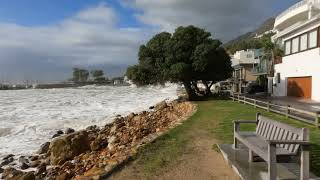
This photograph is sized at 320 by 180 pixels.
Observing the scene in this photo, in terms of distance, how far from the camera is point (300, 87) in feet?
118

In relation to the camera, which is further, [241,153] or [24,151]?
[24,151]

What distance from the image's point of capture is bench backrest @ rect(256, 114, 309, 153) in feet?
23.1

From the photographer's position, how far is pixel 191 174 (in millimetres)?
9336

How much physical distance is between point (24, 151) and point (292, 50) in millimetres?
25251

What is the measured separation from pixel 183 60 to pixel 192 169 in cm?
3077

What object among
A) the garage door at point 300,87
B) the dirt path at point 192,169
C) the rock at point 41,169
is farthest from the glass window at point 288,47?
the dirt path at point 192,169

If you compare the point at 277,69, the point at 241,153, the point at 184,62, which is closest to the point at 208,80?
the point at 184,62

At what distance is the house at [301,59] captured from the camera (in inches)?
1251

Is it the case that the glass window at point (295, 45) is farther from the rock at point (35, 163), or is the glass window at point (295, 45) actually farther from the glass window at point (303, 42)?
the rock at point (35, 163)

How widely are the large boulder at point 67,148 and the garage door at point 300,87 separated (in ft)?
68.3

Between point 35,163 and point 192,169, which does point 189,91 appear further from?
point 192,169

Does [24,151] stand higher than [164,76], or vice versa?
[164,76]

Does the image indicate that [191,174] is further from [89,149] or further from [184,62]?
[184,62]

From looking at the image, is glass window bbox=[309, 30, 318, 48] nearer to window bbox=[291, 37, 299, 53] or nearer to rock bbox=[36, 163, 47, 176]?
window bbox=[291, 37, 299, 53]
